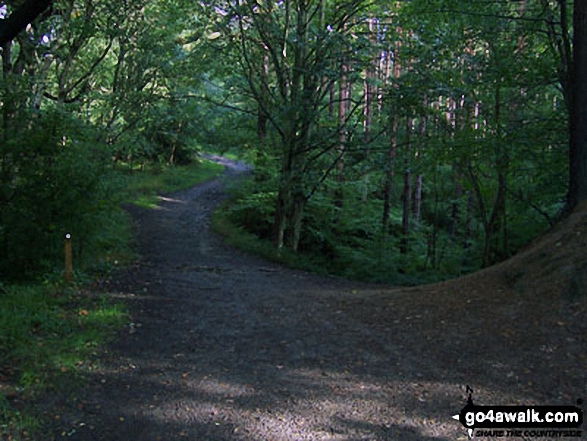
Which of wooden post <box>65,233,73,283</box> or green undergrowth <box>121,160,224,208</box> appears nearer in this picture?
wooden post <box>65,233,73,283</box>

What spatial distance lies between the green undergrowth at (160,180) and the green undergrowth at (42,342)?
1578cm

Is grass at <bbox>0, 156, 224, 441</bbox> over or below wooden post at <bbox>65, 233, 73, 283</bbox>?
below

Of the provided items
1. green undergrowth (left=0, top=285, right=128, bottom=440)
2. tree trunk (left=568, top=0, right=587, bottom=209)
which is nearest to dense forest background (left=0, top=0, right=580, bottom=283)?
tree trunk (left=568, top=0, right=587, bottom=209)

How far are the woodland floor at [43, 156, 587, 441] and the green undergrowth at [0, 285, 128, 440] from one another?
0.72 ft

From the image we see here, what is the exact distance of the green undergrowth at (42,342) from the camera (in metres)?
4.22

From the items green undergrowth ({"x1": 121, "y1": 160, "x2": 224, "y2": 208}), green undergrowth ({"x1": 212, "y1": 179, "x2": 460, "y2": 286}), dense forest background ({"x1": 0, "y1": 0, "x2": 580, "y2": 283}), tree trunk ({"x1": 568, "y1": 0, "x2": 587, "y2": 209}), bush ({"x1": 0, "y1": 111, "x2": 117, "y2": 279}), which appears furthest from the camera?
green undergrowth ({"x1": 121, "y1": 160, "x2": 224, "y2": 208})

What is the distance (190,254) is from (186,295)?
5.29 m

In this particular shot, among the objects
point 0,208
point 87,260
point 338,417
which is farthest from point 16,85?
point 338,417

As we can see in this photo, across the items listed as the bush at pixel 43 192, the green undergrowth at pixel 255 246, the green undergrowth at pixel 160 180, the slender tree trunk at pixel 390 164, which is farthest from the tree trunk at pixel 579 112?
the green undergrowth at pixel 160 180

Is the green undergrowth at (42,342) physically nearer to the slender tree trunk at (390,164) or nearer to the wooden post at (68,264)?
the wooden post at (68,264)

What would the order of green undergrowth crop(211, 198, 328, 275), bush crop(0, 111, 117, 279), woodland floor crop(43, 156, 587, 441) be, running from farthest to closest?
green undergrowth crop(211, 198, 328, 275), bush crop(0, 111, 117, 279), woodland floor crop(43, 156, 587, 441)

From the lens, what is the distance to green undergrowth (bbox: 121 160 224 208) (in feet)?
81.2

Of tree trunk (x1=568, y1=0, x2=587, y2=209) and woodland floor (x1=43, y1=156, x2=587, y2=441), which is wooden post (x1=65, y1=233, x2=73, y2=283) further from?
tree trunk (x1=568, y1=0, x2=587, y2=209)

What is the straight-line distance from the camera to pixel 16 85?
9258 mm
